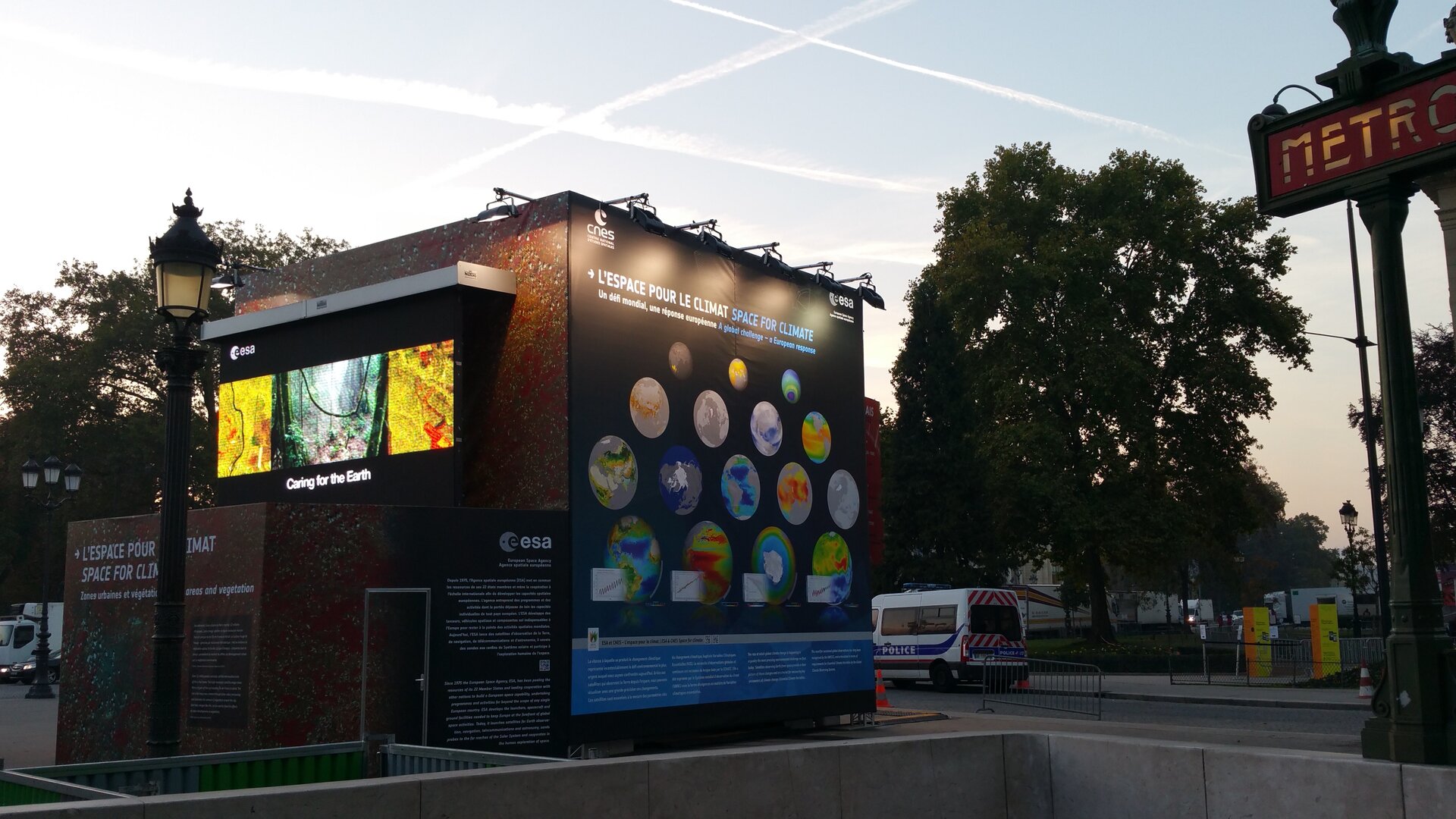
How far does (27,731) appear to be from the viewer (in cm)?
2170

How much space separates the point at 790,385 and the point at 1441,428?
1115 inches

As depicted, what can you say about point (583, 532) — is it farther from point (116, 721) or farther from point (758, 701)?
point (116, 721)

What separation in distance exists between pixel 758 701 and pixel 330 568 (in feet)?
21.2

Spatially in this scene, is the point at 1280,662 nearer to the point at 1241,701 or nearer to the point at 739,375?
the point at 1241,701

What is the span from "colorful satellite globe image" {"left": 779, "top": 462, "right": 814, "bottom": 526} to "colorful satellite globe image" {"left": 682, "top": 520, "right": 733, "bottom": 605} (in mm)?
1457

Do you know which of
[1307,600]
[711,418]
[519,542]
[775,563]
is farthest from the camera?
[1307,600]

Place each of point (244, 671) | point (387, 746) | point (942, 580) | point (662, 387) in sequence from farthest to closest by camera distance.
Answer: point (942, 580) < point (662, 387) < point (244, 671) < point (387, 746)

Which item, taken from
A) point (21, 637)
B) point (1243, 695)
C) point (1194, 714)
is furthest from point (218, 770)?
point (21, 637)

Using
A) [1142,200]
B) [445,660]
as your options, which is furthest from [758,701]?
[1142,200]

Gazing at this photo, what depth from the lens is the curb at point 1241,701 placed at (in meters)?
24.1

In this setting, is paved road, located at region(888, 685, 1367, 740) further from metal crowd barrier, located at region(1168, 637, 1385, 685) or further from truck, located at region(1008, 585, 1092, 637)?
truck, located at region(1008, 585, 1092, 637)

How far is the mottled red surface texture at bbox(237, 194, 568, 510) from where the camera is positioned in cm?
1487

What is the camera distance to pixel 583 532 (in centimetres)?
1480

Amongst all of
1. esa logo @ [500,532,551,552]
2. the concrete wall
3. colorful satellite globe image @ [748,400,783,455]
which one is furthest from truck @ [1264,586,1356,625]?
the concrete wall
